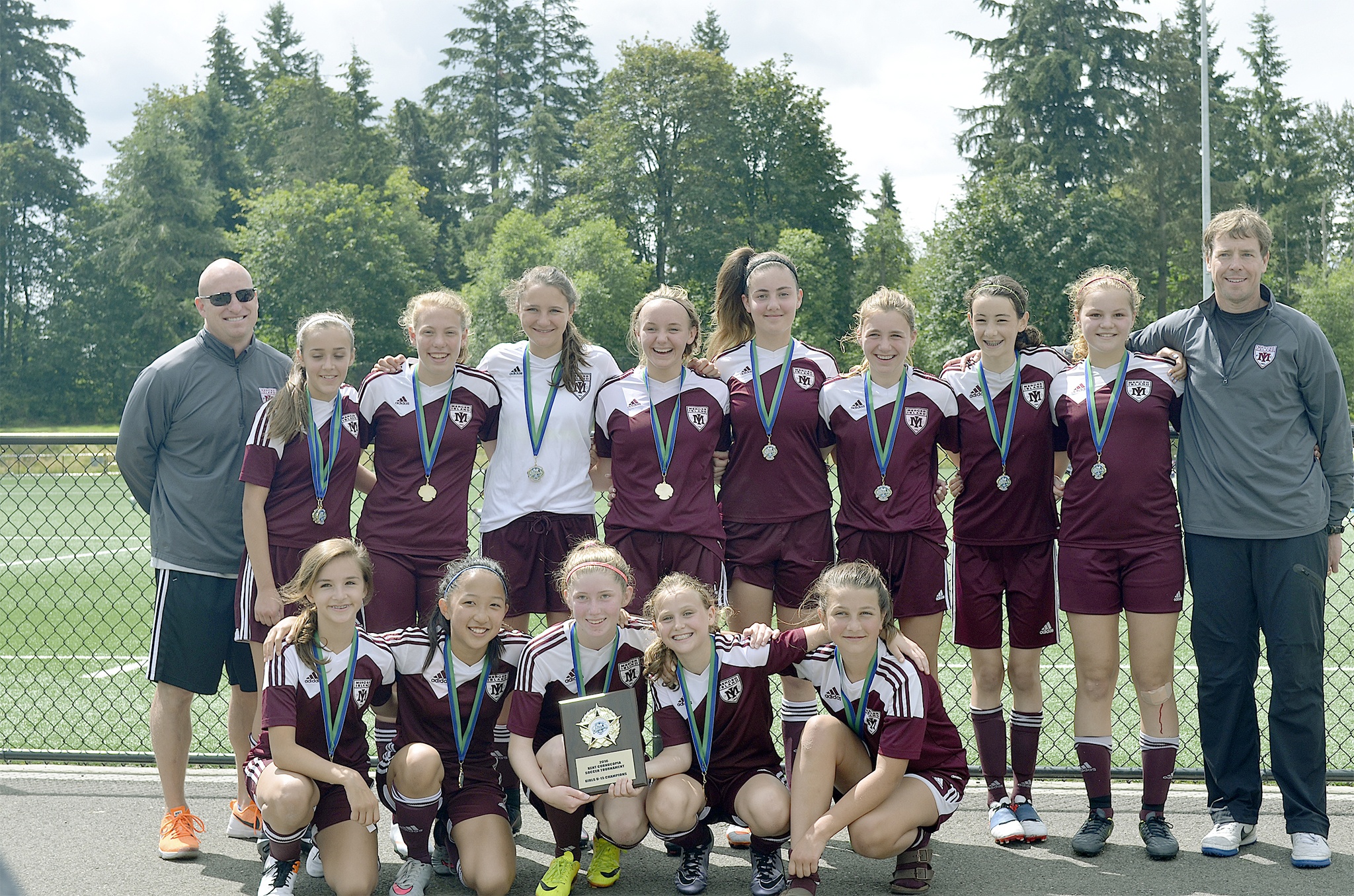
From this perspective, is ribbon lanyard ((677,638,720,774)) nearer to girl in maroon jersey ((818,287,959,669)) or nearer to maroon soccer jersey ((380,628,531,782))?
maroon soccer jersey ((380,628,531,782))

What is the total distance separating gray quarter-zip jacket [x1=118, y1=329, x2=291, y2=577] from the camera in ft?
14.7

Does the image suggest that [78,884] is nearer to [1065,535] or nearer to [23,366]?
[1065,535]

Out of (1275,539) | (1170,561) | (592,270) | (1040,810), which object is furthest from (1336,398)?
(592,270)

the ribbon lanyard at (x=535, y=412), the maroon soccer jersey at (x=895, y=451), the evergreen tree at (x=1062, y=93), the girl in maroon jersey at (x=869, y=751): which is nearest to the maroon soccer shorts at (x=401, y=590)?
the ribbon lanyard at (x=535, y=412)

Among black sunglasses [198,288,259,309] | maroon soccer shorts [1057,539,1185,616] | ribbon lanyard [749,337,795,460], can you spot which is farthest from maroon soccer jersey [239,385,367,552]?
maroon soccer shorts [1057,539,1185,616]

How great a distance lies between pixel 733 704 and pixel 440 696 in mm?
1028

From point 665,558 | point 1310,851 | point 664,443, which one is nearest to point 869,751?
point 665,558

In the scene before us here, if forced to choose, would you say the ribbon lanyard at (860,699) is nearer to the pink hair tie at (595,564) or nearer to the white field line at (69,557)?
the pink hair tie at (595,564)

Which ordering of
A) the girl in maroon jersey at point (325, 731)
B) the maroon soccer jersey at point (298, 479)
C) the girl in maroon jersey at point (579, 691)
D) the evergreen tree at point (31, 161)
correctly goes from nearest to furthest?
the girl in maroon jersey at point (325, 731), the girl in maroon jersey at point (579, 691), the maroon soccer jersey at point (298, 479), the evergreen tree at point (31, 161)

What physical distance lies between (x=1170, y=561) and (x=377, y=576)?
9.57 ft

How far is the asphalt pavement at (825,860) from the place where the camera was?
3895 mm

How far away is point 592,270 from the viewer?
3625cm

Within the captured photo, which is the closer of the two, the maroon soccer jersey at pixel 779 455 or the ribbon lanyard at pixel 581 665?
the ribbon lanyard at pixel 581 665

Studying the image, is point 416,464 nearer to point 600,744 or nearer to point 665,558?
point 665,558
